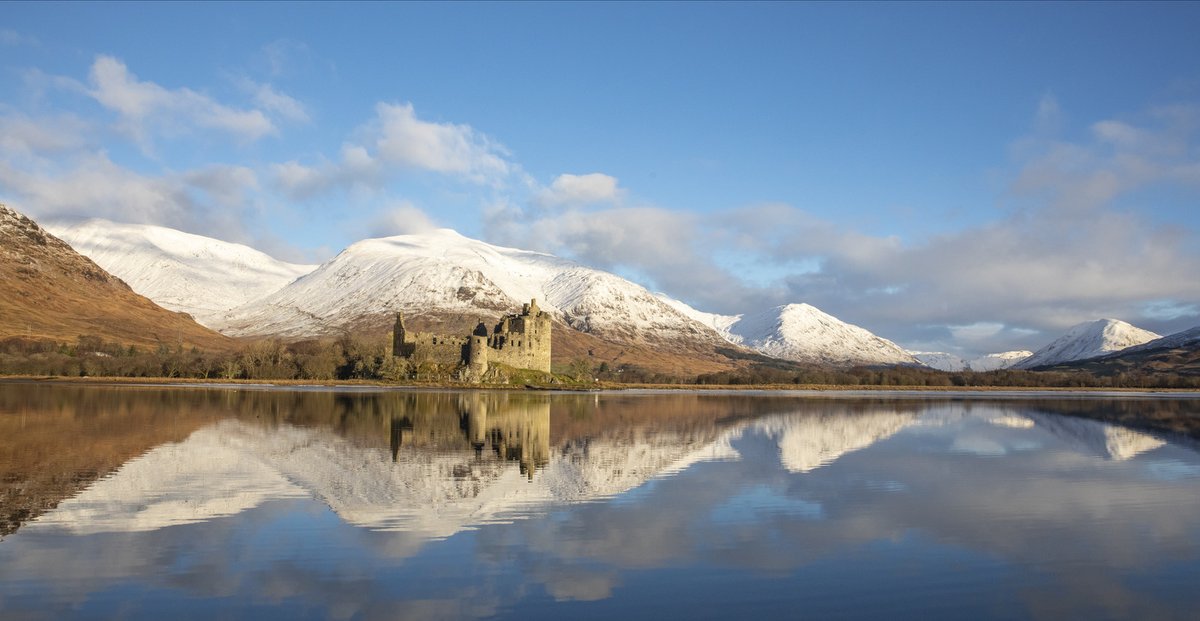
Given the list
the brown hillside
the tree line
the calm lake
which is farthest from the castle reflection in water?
the brown hillside

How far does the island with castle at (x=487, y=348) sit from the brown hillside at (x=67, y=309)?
57.0 meters

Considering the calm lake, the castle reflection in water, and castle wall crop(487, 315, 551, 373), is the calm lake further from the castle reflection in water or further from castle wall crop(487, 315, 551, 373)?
castle wall crop(487, 315, 551, 373)

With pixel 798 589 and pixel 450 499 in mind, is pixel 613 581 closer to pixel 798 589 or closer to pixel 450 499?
pixel 798 589

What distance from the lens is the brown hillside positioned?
481 feet

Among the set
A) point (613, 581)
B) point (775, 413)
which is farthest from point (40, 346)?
point (613, 581)

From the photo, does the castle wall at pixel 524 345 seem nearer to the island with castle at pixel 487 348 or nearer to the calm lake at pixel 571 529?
the island with castle at pixel 487 348

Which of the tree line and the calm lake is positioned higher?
the tree line

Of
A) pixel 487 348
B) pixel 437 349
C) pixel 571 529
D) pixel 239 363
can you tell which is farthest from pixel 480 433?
pixel 239 363

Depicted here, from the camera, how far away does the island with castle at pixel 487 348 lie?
339ft

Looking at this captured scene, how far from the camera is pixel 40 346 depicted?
117m

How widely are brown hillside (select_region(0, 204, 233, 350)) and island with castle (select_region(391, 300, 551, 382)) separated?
5697cm

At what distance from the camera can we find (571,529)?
641 inches

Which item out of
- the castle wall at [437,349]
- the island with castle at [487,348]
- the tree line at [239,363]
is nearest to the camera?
the tree line at [239,363]

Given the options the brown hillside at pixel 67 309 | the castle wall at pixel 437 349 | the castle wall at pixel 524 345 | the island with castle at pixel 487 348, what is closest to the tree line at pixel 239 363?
the castle wall at pixel 437 349
